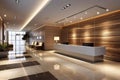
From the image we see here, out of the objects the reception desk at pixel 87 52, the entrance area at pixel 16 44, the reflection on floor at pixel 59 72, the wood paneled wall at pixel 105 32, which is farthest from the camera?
the entrance area at pixel 16 44

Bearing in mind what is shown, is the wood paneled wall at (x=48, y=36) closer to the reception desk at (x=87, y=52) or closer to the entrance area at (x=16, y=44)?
the entrance area at (x=16, y=44)

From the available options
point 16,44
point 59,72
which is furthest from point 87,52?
point 16,44

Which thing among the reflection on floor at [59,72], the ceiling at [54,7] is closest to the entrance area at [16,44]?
the ceiling at [54,7]

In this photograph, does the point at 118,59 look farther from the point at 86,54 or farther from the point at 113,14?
the point at 113,14

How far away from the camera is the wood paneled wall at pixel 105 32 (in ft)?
20.8

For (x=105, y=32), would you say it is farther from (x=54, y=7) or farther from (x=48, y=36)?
(x=48, y=36)

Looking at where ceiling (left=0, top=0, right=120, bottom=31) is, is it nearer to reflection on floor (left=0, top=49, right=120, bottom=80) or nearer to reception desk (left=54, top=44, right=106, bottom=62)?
reception desk (left=54, top=44, right=106, bottom=62)

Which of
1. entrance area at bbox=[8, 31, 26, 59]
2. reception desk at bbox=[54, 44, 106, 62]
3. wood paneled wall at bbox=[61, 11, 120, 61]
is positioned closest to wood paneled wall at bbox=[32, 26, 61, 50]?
entrance area at bbox=[8, 31, 26, 59]

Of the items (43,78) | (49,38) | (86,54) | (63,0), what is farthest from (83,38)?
(43,78)

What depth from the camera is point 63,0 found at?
468cm

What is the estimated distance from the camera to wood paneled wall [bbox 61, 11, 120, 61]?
633cm

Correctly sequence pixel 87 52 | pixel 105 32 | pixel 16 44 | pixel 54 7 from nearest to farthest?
pixel 54 7 → pixel 87 52 → pixel 105 32 → pixel 16 44

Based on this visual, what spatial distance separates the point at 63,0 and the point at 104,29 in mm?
3954

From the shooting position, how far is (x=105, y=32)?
701 centimetres
